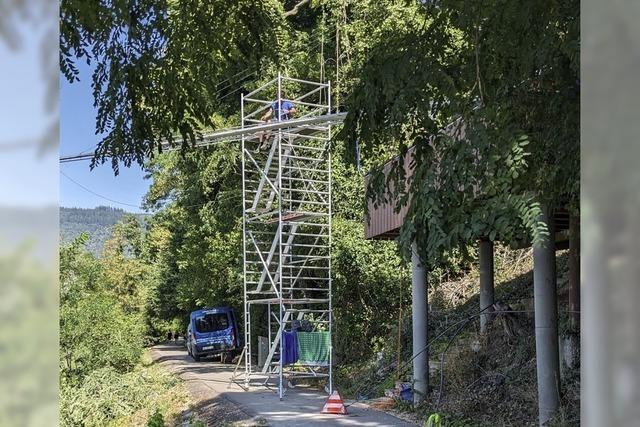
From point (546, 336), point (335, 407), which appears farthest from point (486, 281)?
point (546, 336)

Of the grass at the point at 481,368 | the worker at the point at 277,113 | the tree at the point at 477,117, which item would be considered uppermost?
the worker at the point at 277,113

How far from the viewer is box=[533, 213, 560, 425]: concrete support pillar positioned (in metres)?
6.64

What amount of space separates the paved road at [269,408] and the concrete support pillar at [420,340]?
0.62m

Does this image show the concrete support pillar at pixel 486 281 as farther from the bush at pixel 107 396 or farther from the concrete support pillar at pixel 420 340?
the bush at pixel 107 396

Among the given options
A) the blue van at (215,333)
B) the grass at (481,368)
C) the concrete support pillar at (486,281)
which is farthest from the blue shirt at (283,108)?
the blue van at (215,333)

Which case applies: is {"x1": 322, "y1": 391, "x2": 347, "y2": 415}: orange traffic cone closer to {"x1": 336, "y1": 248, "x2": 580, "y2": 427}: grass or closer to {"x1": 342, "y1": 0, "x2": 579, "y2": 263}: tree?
{"x1": 336, "y1": 248, "x2": 580, "y2": 427}: grass

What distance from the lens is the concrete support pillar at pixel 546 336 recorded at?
6637 mm

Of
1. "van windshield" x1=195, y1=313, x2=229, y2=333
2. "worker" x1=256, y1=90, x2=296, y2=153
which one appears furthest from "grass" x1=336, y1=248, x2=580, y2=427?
"van windshield" x1=195, y1=313, x2=229, y2=333

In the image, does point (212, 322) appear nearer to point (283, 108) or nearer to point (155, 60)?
point (283, 108)

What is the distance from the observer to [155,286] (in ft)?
81.4

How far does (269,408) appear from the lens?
31.2 feet
